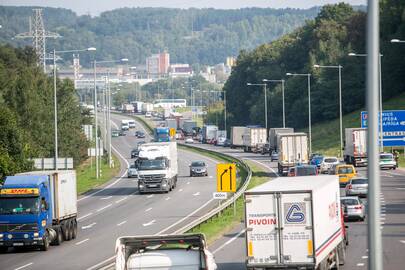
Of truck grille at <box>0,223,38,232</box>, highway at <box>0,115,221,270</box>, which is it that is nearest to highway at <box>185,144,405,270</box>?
highway at <box>0,115,221,270</box>

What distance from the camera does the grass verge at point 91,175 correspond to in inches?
3331

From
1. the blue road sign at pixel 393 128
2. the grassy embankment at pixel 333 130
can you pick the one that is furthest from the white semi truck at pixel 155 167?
the grassy embankment at pixel 333 130

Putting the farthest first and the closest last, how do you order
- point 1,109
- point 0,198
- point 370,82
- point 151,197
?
point 151,197, point 1,109, point 0,198, point 370,82

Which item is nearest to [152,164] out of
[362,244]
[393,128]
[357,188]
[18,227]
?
[357,188]

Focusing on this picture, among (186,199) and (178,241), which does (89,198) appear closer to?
(186,199)

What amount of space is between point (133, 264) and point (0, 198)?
859 inches

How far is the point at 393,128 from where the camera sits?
5944 cm

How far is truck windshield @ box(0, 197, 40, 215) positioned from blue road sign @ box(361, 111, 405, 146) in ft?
77.1

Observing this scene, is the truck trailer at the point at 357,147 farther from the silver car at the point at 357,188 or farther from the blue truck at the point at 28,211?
the blue truck at the point at 28,211

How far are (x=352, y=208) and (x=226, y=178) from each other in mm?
5586

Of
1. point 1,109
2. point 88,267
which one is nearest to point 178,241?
point 88,267

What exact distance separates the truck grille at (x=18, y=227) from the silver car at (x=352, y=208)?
13.1 m

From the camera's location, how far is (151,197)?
234 ft

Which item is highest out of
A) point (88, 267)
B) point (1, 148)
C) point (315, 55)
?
point (315, 55)
